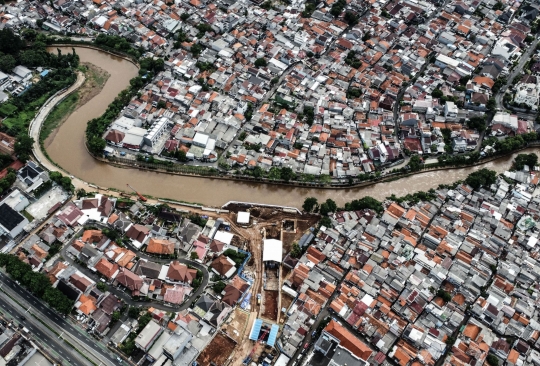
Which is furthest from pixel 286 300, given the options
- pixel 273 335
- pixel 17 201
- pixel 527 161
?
pixel 527 161

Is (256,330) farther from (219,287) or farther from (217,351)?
(219,287)

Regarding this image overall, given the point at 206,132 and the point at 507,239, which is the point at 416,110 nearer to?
the point at 507,239

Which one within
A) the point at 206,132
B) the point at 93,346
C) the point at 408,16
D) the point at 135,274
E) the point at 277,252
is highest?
the point at 408,16

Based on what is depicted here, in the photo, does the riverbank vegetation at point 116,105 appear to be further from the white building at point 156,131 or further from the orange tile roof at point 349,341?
the orange tile roof at point 349,341

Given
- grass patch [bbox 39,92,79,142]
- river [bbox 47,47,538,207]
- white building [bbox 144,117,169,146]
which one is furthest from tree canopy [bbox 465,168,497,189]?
grass patch [bbox 39,92,79,142]

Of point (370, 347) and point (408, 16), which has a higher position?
point (408, 16)

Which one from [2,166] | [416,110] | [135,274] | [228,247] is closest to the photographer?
[135,274]

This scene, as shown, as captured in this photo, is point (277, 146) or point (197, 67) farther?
point (197, 67)

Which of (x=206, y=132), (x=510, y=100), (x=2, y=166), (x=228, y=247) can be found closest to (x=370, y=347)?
(x=228, y=247)

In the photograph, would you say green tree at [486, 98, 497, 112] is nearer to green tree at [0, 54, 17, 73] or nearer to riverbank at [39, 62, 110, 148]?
riverbank at [39, 62, 110, 148]
